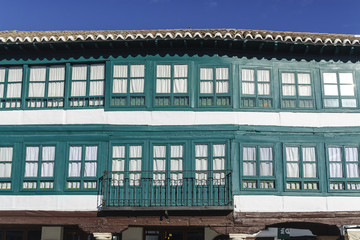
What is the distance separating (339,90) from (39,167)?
938cm

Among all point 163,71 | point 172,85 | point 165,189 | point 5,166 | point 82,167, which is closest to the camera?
point 165,189

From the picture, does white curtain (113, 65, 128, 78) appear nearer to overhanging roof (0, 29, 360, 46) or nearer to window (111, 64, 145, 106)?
window (111, 64, 145, 106)

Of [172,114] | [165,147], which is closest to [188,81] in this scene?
[172,114]

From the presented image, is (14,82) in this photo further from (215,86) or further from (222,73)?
(222,73)

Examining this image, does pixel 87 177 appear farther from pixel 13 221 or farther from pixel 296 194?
pixel 296 194

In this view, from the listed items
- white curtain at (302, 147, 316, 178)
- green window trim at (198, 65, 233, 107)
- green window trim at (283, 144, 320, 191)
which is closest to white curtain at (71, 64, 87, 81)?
green window trim at (198, 65, 233, 107)

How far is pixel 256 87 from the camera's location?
15.3 metres

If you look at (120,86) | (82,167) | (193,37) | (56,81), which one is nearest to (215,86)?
(193,37)

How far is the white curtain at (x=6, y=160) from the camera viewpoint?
49.5ft

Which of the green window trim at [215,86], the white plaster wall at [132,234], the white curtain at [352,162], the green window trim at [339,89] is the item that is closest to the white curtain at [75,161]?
the white plaster wall at [132,234]

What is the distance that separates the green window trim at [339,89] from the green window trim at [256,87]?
5.52 feet

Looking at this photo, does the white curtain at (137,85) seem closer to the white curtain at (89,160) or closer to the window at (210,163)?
the white curtain at (89,160)

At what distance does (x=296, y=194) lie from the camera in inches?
577

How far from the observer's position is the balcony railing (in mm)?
14367
